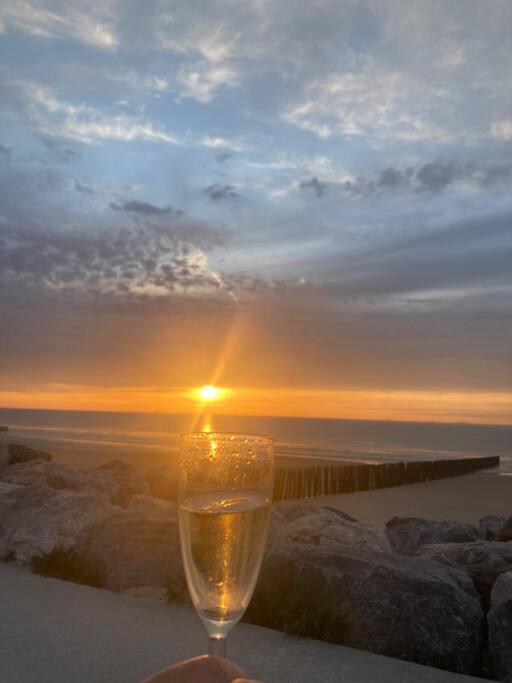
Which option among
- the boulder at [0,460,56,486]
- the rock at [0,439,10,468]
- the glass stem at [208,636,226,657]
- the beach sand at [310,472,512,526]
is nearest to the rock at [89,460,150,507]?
the boulder at [0,460,56,486]

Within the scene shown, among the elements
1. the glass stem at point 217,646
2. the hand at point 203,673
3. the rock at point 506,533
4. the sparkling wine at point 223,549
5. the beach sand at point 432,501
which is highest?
the sparkling wine at point 223,549

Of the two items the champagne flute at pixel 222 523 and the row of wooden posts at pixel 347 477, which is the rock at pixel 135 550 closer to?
the champagne flute at pixel 222 523

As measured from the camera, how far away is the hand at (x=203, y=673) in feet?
4.85

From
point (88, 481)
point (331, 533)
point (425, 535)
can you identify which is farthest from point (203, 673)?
point (88, 481)

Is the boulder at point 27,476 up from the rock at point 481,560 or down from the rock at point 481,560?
down

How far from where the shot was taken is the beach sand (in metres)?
15.7

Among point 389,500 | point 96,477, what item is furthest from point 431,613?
point 389,500

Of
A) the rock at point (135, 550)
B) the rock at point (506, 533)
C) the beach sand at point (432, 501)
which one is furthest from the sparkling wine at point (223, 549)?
the beach sand at point (432, 501)

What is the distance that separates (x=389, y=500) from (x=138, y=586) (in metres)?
15.4

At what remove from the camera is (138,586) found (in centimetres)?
438

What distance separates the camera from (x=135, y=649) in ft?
10.7

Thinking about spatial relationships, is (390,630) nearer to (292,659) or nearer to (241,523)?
(292,659)

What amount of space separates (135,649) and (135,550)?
1326 mm

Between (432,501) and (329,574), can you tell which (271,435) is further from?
(329,574)
